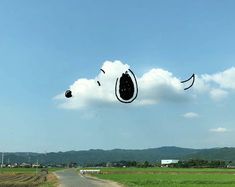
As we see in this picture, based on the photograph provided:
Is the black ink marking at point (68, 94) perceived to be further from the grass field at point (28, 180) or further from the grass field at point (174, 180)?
the grass field at point (28, 180)

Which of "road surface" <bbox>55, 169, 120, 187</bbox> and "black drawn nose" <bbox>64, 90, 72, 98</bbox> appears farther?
"road surface" <bbox>55, 169, 120, 187</bbox>

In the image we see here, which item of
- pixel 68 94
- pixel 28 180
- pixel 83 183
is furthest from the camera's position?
pixel 28 180

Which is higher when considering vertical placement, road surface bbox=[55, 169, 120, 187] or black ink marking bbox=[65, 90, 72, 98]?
road surface bbox=[55, 169, 120, 187]

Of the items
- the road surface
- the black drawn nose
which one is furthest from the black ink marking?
the road surface

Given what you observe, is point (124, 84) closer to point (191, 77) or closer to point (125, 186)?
point (191, 77)

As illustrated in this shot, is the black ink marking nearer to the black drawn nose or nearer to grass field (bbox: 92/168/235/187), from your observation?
the black drawn nose

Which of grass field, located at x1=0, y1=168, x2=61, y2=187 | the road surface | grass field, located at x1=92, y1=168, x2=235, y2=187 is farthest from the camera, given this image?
grass field, located at x1=92, y1=168, x2=235, y2=187

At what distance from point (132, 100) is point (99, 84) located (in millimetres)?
761

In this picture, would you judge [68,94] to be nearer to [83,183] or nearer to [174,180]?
[83,183]

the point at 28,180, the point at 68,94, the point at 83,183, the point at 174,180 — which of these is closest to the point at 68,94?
the point at 68,94

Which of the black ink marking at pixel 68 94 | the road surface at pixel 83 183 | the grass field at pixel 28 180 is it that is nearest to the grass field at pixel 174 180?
the road surface at pixel 83 183

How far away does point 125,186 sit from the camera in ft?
173

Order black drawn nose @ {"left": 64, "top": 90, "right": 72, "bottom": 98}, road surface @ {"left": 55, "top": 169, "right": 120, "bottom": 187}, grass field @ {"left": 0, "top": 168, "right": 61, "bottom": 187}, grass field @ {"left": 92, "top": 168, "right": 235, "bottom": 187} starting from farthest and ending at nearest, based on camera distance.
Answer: grass field @ {"left": 92, "top": 168, "right": 235, "bottom": 187} → grass field @ {"left": 0, "top": 168, "right": 61, "bottom": 187} → road surface @ {"left": 55, "top": 169, "right": 120, "bottom": 187} → black drawn nose @ {"left": 64, "top": 90, "right": 72, "bottom": 98}

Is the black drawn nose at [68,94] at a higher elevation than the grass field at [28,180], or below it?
below
